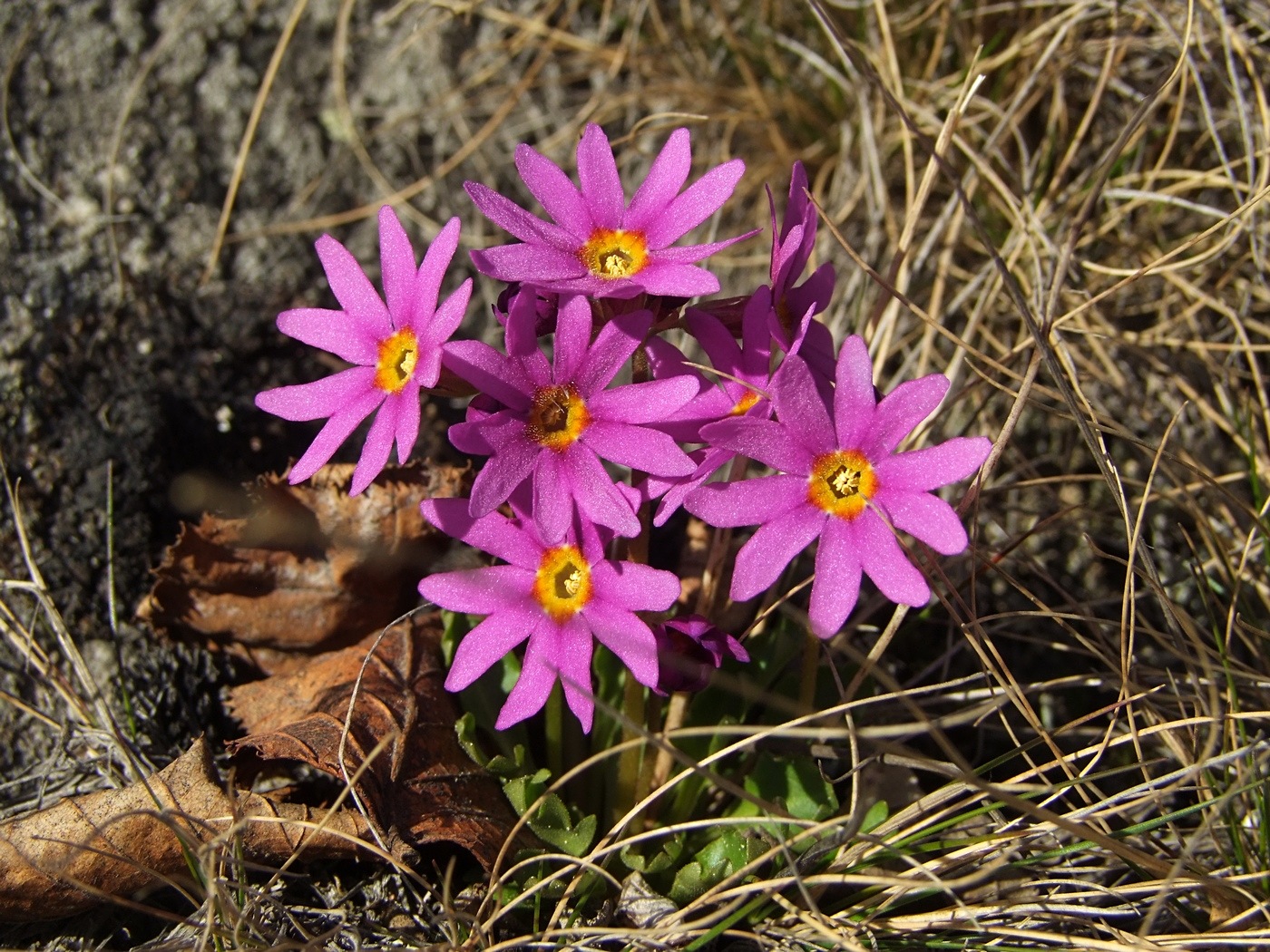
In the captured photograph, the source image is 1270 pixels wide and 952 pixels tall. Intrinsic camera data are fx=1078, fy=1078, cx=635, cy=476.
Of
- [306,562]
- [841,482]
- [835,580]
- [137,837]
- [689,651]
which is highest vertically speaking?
[841,482]

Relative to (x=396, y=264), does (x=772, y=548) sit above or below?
below

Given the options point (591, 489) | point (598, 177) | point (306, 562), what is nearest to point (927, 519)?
point (591, 489)

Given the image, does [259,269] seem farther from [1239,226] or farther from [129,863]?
[1239,226]

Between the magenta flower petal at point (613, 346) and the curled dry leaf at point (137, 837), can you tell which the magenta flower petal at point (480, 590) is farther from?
the curled dry leaf at point (137, 837)

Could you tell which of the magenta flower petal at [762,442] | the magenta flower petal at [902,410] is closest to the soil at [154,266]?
the magenta flower petal at [762,442]

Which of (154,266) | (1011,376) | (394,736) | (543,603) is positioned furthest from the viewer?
(154,266)

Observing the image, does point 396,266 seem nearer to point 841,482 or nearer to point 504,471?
point 504,471

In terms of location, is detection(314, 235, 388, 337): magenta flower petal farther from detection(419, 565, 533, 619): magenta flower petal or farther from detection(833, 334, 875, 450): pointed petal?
detection(833, 334, 875, 450): pointed petal

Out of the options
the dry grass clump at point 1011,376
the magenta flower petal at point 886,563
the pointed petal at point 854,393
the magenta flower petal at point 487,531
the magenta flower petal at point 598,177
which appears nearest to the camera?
the magenta flower petal at point 886,563
